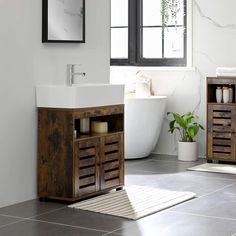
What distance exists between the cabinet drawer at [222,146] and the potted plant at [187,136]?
0.68 ft

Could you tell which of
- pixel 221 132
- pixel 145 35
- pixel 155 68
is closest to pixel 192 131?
pixel 221 132

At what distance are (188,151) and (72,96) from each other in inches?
96.2

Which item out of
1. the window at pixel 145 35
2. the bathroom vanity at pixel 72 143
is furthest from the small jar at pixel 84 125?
the window at pixel 145 35

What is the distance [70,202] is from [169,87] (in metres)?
2.78

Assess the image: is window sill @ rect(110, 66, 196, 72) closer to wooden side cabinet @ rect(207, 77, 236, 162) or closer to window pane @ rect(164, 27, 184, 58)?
window pane @ rect(164, 27, 184, 58)

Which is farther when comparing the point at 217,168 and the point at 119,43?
the point at 119,43

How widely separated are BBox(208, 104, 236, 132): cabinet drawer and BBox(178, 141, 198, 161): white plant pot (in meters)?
0.28

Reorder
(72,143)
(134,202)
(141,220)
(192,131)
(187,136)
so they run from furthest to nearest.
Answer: (187,136)
(192,131)
(134,202)
(72,143)
(141,220)

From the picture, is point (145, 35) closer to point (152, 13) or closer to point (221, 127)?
point (152, 13)

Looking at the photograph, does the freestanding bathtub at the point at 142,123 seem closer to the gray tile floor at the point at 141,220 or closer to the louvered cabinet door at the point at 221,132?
the louvered cabinet door at the point at 221,132

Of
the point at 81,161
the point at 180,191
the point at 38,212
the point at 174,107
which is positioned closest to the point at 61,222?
the point at 38,212

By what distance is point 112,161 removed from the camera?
5.14m

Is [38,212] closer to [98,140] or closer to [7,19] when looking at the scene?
[98,140]

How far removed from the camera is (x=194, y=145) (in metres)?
6.79
